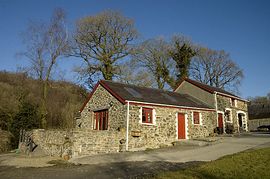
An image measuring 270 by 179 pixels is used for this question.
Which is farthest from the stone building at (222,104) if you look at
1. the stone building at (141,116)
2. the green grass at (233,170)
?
the green grass at (233,170)

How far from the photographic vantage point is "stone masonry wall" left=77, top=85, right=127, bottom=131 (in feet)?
53.6

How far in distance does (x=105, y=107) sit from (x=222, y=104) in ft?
41.9

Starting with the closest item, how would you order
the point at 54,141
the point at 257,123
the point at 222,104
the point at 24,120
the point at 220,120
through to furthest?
the point at 54,141
the point at 24,120
the point at 220,120
the point at 222,104
the point at 257,123

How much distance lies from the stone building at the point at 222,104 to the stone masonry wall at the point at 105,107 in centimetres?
1074

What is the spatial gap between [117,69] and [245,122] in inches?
652

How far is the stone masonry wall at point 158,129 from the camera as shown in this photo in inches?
621

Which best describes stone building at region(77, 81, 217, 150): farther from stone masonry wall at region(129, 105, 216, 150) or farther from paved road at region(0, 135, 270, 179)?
paved road at region(0, 135, 270, 179)

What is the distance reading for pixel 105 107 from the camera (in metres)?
17.9

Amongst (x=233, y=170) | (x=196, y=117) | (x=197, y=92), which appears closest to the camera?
(x=233, y=170)

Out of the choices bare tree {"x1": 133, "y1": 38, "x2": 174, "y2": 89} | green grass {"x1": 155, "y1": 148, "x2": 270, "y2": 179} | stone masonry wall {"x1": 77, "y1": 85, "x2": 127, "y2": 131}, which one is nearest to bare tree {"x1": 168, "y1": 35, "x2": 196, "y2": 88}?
bare tree {"x1": 133, "y1": 38, "x2": 174, "y2": 89}

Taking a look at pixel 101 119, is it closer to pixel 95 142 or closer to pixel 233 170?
pixel 95 142

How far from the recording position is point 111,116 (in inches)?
678

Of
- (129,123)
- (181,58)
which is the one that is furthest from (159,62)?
(129,123)

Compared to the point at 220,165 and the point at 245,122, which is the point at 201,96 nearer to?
the point at 245,122
